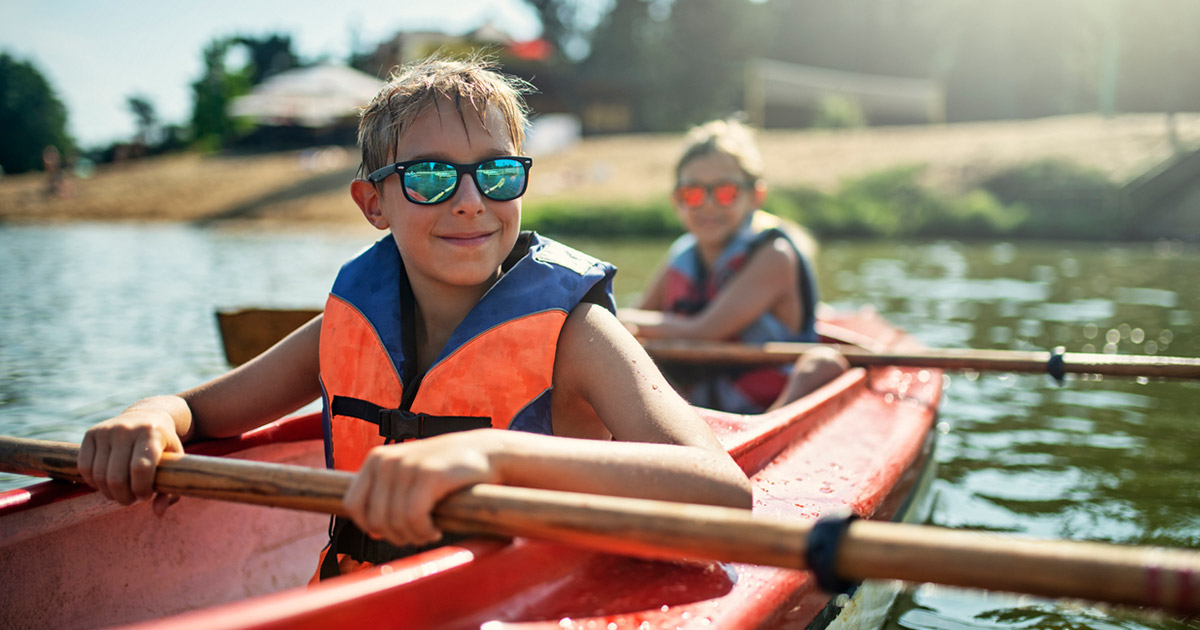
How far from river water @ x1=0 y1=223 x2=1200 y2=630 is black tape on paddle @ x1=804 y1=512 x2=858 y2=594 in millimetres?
902

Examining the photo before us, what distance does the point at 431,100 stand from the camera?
1755 mm

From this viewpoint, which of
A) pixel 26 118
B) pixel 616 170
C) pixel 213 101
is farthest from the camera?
pixel 213 101

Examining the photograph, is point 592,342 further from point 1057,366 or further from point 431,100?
point 1057,366

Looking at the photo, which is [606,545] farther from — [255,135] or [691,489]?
[255,135]

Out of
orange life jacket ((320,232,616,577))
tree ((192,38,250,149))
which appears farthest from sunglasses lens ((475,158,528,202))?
tree ((192,38,250,149))

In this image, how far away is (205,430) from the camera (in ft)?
6.56

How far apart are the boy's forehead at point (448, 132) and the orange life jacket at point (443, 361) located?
26 cm

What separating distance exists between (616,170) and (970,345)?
14.7m

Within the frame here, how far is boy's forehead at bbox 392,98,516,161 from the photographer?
175cm

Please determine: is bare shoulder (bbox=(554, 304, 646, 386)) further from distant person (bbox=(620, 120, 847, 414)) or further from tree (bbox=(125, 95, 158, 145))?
tree (bbox=(125, 95, 158, 145))

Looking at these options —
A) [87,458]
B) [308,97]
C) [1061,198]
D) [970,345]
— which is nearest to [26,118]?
[308,97]

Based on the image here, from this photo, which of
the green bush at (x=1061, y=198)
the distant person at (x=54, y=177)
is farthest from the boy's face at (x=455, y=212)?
the distant person at (x=54, y=177)

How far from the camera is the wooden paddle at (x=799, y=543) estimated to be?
1016mm

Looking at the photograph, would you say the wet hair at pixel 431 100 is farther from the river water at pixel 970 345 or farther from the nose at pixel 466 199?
the river water at pixel 970 345
